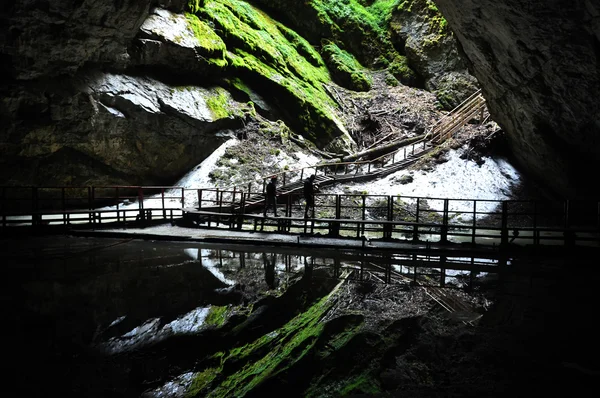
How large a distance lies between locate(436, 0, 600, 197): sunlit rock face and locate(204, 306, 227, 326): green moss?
877 cm

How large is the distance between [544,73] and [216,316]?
413 inches

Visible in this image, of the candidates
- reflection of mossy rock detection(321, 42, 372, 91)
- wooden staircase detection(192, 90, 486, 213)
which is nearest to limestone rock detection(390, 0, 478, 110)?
wooden staircase detection(192, 90, 486, 213)

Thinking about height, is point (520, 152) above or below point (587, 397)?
above

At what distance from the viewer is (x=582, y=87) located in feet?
31.4

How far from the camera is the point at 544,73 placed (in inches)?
406

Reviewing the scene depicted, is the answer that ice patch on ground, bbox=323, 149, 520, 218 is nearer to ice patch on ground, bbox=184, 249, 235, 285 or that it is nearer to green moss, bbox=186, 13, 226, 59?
ice patch on ground, bbox=184, 249, 235, 285

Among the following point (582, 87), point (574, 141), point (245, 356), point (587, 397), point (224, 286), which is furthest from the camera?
point (574, 141)

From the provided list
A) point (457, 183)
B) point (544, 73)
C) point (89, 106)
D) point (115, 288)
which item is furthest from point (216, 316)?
point (457, 183)

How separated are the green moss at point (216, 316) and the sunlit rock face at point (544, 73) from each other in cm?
877

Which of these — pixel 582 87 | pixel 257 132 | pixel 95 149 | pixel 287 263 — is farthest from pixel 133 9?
pixel 582 87

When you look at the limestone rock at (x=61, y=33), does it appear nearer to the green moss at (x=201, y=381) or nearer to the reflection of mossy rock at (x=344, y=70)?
the green moss at (x=201, y=381)

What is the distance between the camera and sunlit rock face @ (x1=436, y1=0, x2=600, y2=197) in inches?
336

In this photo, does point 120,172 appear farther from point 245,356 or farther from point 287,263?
point 245,356

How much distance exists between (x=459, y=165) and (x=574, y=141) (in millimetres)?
7989
